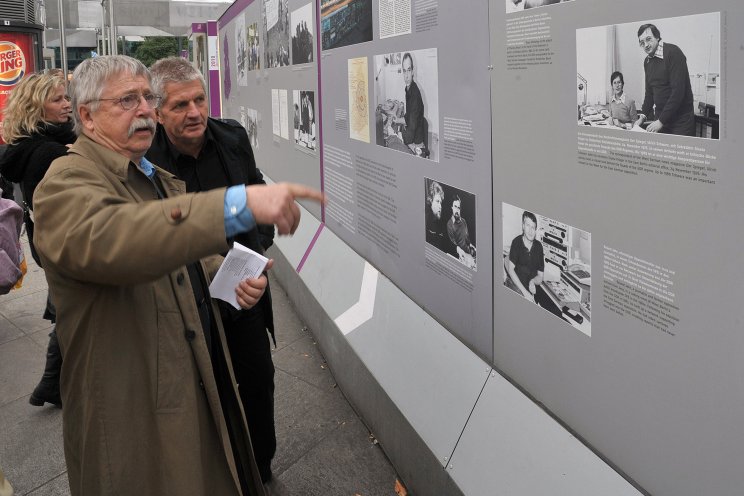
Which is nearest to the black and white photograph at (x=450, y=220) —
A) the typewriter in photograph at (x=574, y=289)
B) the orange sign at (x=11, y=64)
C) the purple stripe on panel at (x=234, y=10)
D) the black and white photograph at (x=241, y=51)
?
the typewriter in photograph at (x=574, y=289)

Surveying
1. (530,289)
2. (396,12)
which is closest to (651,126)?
(530,289)

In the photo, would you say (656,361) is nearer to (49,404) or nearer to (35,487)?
(35,487)

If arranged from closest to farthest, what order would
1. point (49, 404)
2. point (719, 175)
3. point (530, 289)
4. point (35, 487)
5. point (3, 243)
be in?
1. point (719, 175)
2. point (530, 289)
3. point (35, 487)
4. point (3, 243)
5. point (49, 404)

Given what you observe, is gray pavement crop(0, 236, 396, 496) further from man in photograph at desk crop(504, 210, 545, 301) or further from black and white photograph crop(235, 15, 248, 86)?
black and white photograph crop(235, 15, 248, 86)

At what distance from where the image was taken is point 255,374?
3.54 meters

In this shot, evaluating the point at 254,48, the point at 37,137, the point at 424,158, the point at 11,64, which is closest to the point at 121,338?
the point at 424,158

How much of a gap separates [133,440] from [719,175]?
1796mm

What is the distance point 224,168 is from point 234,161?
0.06 metres

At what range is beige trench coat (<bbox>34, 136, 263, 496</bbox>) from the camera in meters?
1.89

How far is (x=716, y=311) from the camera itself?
5.65ft

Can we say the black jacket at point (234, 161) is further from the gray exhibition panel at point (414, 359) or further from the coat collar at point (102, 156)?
the coat collar at point (102, 156)

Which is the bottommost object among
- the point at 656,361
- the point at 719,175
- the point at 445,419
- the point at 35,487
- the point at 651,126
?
the point at 35,487

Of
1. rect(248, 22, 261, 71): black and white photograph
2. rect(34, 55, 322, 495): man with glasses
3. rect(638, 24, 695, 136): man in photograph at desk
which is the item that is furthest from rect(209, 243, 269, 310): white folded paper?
rect(248, 22, 261, 71): black and white photograph

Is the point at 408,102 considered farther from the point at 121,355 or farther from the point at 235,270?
the point at 121,355
